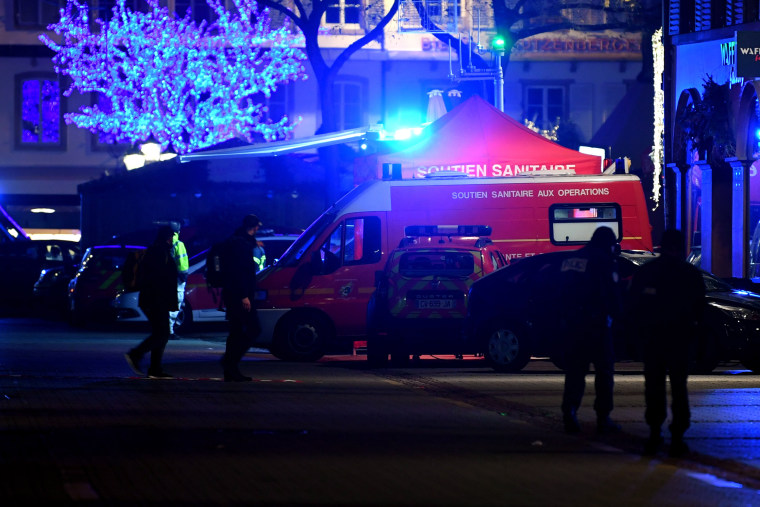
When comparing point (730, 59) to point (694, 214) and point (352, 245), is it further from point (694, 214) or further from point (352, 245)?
point (352, 245)

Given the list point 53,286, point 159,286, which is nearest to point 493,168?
point 159,286

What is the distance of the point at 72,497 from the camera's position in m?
7.71

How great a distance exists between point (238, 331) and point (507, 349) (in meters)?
3.45

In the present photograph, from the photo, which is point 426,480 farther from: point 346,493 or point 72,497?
point 72,497

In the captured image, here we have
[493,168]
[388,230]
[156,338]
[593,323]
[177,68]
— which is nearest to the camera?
[593,323]

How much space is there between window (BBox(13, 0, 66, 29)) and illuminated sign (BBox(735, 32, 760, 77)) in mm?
32910

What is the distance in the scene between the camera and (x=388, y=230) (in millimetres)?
19062

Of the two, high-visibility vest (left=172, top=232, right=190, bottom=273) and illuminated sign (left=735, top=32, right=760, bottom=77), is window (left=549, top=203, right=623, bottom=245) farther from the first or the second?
high-visibility vest (left=172, top=232, right=190, bottom=273)

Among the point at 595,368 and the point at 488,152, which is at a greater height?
the point at 488,152

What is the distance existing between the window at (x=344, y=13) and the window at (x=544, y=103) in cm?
632

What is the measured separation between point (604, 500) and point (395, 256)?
31.0ft

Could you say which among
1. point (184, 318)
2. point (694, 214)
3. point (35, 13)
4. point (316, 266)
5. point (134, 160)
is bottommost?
point (184, 318)

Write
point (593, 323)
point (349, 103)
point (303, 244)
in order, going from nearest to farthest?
point (593, 323) → point (303, 244) → point (349, 103)

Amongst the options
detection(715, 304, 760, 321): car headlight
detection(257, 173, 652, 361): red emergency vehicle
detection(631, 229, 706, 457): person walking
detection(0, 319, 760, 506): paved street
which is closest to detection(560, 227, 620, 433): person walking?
detection(0, 319, 760, 506): paved street
